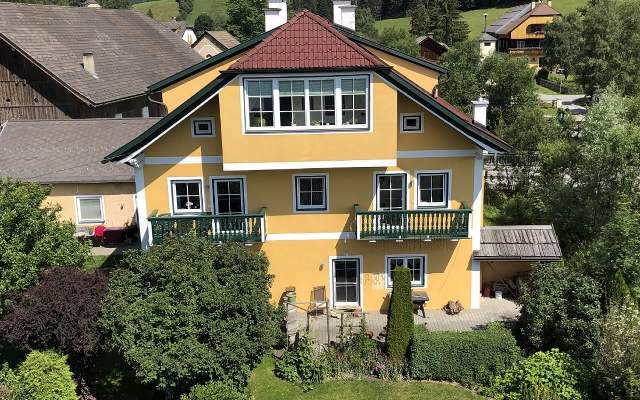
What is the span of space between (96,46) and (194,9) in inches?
5599

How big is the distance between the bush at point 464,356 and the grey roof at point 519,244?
174 inches

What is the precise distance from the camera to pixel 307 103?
63.9 feet

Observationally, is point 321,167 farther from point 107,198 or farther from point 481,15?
point 481,15

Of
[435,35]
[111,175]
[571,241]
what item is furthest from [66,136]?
[435,35]

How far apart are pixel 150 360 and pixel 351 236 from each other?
879 centimetres

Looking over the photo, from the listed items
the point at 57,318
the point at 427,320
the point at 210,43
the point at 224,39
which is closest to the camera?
the point at 57,318

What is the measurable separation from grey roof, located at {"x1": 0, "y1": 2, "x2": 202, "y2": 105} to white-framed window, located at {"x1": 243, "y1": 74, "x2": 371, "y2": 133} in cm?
Result: 2029

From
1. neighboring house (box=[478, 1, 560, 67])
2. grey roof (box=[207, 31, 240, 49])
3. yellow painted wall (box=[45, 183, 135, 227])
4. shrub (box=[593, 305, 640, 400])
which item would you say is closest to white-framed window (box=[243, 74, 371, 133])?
shrub (box=[593, 305, 640, 400])

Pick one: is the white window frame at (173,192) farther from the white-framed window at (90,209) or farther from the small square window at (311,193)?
the white-framed window at (90,209)

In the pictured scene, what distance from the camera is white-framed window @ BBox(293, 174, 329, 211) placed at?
2125cm

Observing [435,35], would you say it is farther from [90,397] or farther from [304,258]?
[90,397]

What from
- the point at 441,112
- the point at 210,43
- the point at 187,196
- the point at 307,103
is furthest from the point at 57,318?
the point at 210,43

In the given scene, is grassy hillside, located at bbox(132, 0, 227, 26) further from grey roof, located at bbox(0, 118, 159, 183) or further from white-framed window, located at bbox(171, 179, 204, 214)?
white-framed window, located at bbox(171, 179, 204, 214)

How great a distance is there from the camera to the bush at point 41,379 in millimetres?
16141
